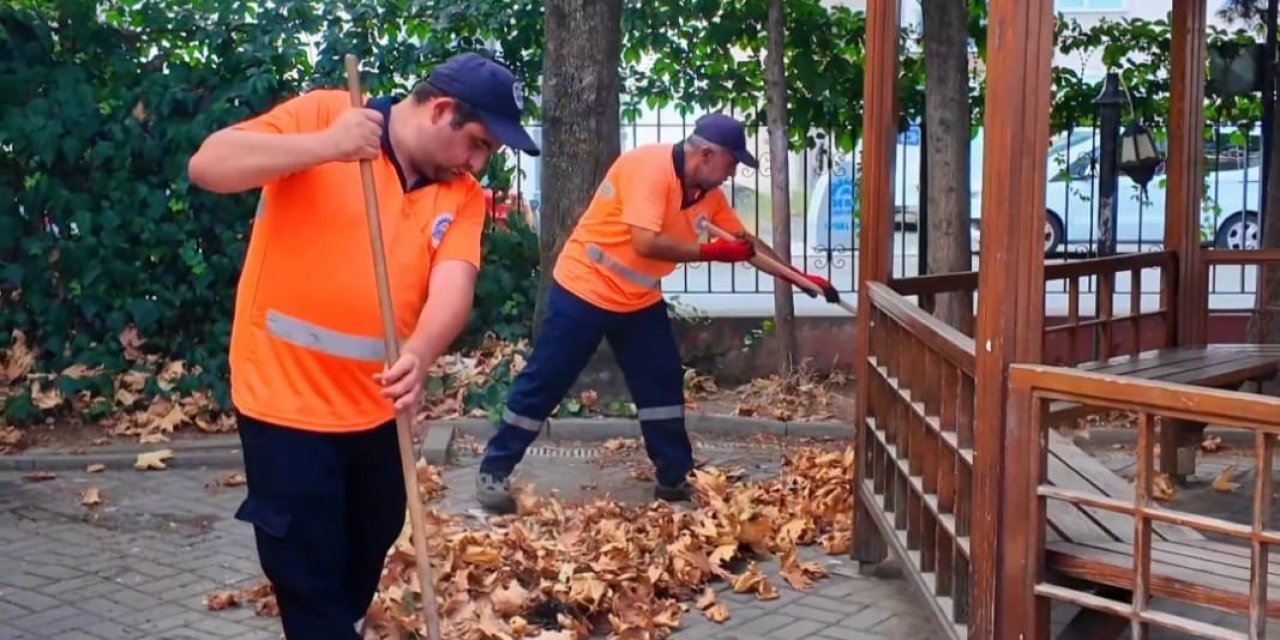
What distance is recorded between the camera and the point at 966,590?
13.9 feet

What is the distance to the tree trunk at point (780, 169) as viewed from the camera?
9211mm

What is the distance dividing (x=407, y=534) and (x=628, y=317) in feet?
4.92

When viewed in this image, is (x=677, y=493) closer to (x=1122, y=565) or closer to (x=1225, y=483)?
(x=1225, y=483)

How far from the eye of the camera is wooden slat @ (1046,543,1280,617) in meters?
3.55

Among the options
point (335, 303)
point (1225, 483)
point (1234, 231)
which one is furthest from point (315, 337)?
point (1234, 231)

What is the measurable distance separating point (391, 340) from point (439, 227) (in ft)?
1.19

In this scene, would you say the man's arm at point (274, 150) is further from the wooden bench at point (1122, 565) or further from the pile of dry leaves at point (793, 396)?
the pile of dry leaves at point (793, 396)

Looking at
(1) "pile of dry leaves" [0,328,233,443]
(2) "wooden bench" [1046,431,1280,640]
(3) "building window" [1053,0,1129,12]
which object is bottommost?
(1) "pile of dry leaves" [0,328,233,443]

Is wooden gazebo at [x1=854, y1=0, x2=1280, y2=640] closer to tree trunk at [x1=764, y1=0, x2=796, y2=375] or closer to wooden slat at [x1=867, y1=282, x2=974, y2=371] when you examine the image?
wooden slat at [x1=867, y1=282, x2=974, y2=371]

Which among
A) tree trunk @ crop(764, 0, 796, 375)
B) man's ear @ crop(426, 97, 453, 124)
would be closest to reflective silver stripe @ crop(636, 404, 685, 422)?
tree trunk @ crop(764, 0, 796, 375)

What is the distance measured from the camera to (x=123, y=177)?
8.80m

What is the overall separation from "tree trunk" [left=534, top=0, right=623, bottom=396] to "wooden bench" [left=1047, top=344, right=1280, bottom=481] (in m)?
3.17

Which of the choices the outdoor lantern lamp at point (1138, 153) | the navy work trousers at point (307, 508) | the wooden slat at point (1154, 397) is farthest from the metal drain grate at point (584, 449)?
the wooden slat at point (1154, 397)

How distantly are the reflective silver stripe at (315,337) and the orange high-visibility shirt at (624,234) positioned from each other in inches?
116
